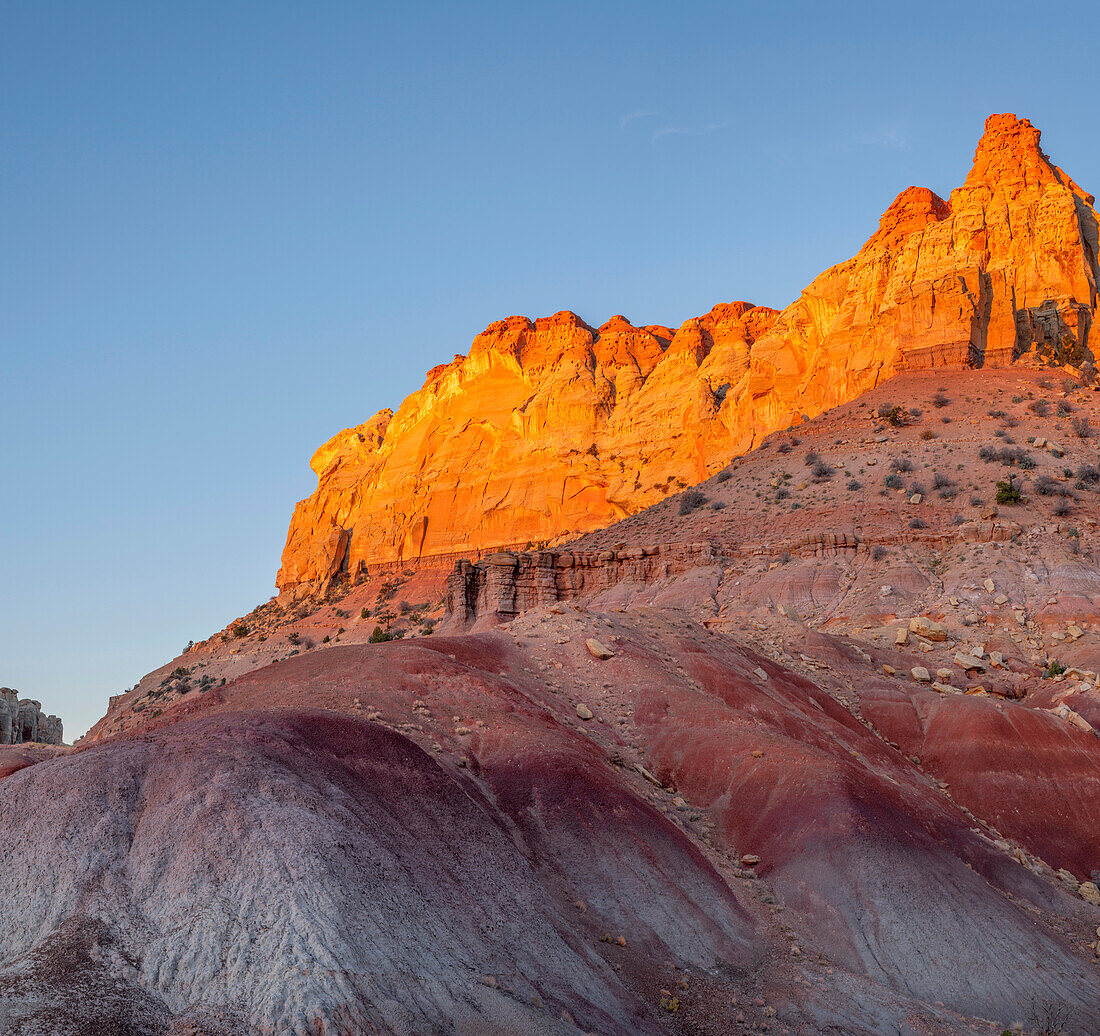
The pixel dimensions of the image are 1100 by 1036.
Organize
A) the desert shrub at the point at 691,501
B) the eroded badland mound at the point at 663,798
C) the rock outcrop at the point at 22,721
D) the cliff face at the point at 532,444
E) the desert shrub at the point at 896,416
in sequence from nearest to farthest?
1. the eroded badland mound at the point at 663,798
2. the rock outcrop at the point at 22,721
3. the desert shrub at the point at 691,501
4. the desert shrub at the point at 896,416
5. the cliff face at the point at 532,444

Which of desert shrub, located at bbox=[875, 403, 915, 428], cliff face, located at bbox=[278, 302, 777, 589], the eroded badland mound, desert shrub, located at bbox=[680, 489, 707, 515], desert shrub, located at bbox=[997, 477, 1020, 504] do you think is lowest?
the eroded badland mound

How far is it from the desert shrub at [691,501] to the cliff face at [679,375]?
14.5 metres

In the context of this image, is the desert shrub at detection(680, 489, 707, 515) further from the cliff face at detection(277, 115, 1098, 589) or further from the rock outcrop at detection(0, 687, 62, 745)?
the rock outcrop at detection(0, 687, 62, 745)

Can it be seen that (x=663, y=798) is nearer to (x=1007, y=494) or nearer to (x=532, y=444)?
(x=1007, y=494)

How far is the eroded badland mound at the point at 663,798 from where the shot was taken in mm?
9047

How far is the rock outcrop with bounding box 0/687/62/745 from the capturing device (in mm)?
40841

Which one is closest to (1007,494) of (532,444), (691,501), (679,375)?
(691,501)

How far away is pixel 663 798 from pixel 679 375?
7462cm

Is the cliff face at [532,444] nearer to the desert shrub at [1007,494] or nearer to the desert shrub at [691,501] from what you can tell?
the desert shrub at [691,501]

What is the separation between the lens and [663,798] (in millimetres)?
17609

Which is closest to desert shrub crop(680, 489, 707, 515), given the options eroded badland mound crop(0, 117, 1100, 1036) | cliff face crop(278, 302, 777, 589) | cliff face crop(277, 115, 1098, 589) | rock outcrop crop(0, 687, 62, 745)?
eroded badland mound crop(0, 117, 1100, 1036)

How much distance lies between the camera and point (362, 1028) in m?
8.19

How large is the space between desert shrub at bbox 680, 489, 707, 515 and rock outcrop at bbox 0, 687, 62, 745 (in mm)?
32094

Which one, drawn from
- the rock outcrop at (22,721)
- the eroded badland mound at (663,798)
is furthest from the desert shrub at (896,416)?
the rock outcrop at (22,721)
